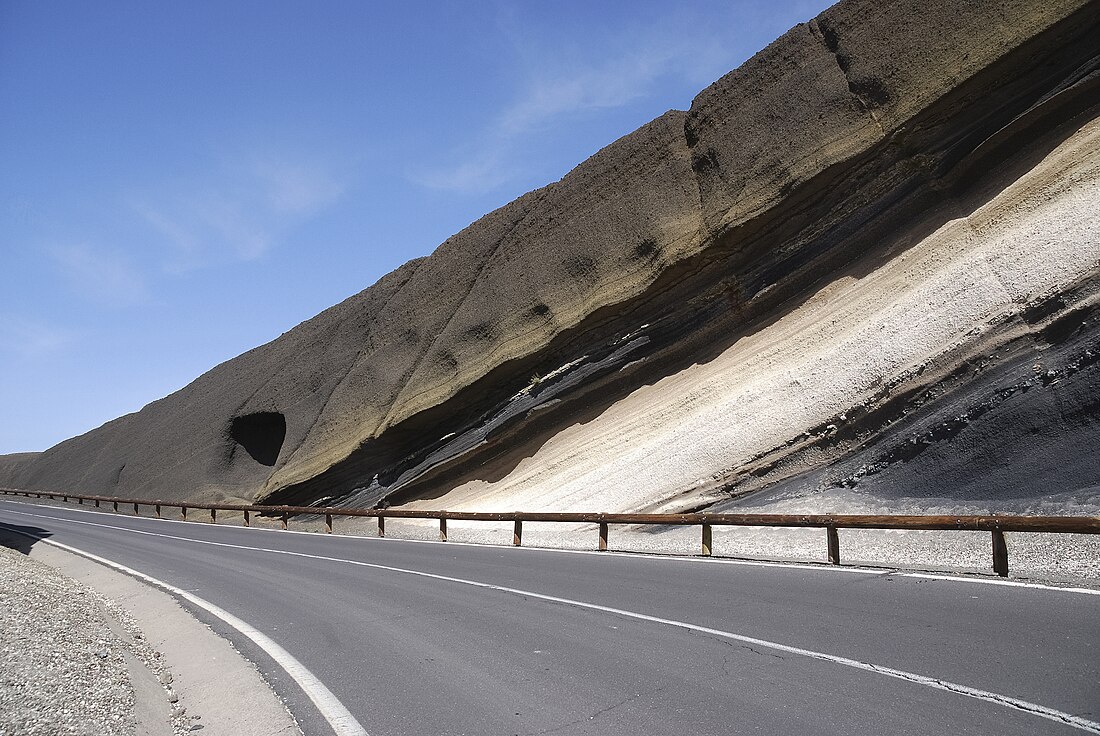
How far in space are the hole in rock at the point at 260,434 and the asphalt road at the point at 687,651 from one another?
38.3 meters

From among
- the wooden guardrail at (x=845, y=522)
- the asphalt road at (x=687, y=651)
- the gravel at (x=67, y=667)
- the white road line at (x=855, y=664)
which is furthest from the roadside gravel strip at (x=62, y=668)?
the wooden guardrail at (x=845, y=522)

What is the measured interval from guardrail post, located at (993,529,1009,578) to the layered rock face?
2871mm

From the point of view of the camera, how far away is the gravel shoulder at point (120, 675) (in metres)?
5.40

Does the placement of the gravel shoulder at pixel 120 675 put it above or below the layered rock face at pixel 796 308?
below

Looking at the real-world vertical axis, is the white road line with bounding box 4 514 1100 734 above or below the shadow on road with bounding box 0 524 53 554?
below

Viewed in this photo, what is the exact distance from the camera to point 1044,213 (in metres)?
15.5

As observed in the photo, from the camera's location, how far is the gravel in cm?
516

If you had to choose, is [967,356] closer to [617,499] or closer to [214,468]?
[617,499]

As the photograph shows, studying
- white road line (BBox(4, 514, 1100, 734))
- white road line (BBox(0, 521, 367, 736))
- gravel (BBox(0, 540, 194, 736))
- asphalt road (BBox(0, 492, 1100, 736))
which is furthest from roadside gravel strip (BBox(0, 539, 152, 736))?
white road line (BBox(4, 514, 1100, 734))

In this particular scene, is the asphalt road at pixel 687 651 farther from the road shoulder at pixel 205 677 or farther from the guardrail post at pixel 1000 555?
the guardrail post at pixel 1000 555

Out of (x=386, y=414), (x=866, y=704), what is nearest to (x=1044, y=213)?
(x=866, y=704)

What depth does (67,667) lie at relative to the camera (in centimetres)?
658

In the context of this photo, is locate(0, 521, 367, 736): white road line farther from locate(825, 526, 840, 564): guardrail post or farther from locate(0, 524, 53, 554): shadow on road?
locate(0, 524, 53, 554): shadow on road

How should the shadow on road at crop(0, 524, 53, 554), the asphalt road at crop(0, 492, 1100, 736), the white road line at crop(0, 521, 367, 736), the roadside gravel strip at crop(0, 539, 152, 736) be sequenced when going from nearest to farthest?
the asphalt road at crop(0, 492, 1100, 736) < the roadside gravel strip at crop(0, 539, 152, 736) < the white road line at crop(0, 521, 367, 736) < the shadow on road at crop(0, 524, 53, 554)
